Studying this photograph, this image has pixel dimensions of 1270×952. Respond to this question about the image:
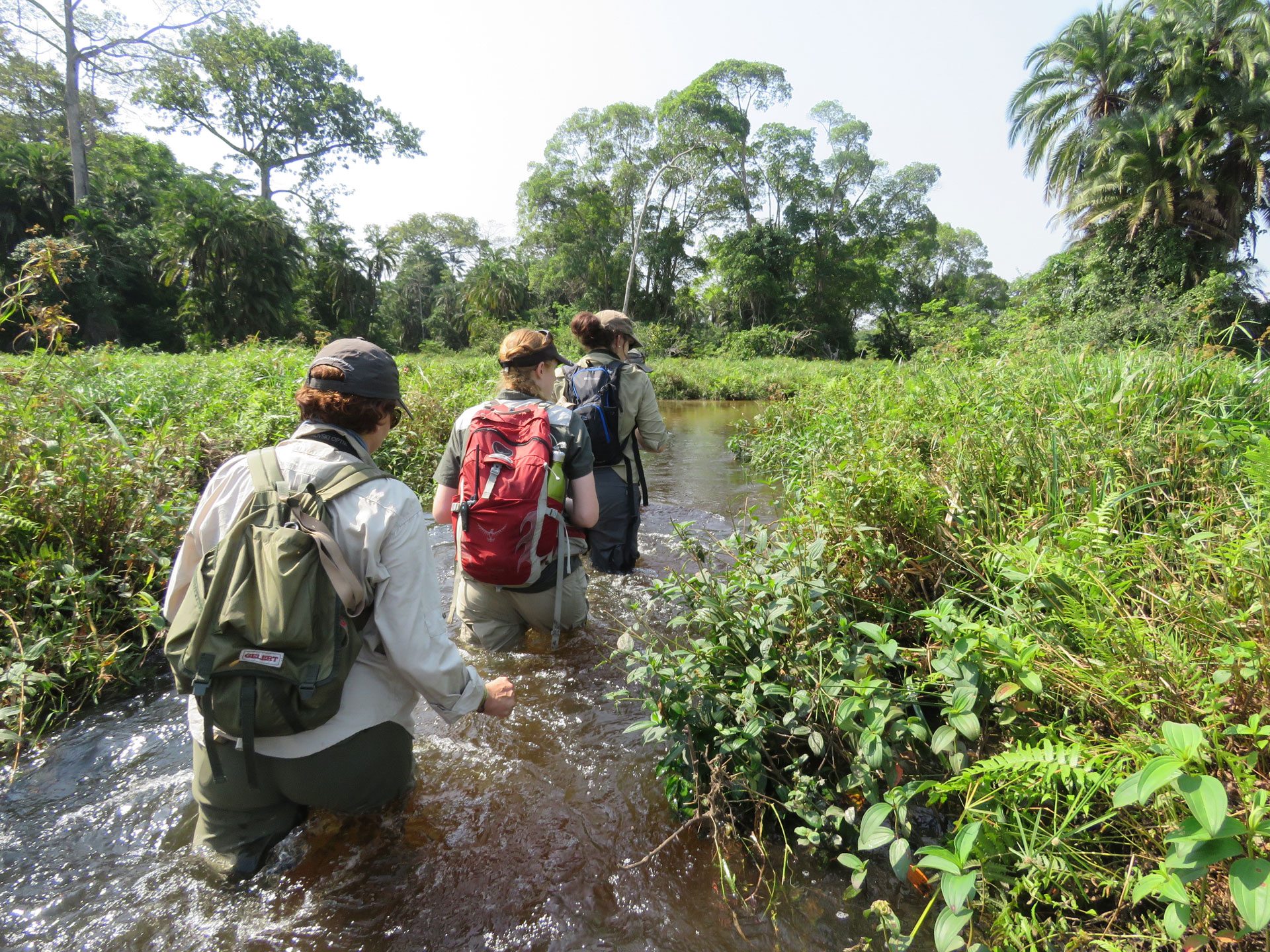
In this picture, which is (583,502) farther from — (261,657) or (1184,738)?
(1184,738)

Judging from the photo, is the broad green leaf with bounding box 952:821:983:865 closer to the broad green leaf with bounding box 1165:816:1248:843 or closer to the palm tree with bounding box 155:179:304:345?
the broad green leaf with bounding box 1165:816:1248:843

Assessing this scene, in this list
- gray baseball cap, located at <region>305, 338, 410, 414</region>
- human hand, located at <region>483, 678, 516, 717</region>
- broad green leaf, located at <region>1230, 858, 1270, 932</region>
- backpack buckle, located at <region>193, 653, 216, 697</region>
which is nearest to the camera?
broad green leaf, located at <region>1230, 858, 1270, 932</region>

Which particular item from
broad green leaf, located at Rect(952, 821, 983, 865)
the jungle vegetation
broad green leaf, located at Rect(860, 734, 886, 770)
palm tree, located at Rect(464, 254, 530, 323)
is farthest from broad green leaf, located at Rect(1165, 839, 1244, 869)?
palm tree, located at Rect(464, 254, 530, 323)

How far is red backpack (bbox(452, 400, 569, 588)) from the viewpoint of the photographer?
271cm

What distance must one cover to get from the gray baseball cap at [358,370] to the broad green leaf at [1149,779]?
1.94 metres

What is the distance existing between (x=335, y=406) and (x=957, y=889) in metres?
1.96

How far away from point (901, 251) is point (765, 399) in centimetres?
3356

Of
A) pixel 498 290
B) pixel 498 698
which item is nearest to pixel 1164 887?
pixel 498 698

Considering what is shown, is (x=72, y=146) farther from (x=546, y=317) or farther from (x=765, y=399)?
(x=765, y=399)

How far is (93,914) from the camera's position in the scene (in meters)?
1.94

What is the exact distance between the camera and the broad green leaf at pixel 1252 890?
1.04 metres

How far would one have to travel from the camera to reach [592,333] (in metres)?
3.76

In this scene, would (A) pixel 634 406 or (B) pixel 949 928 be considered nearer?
(B) pixel 949 928

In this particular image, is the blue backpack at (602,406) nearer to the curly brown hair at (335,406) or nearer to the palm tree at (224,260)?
the curly brown hair at (335,406)
